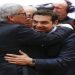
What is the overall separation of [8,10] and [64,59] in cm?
61

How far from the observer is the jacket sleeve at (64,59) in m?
2.56

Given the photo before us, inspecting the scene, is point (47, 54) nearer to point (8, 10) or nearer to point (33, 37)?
point (33, 37)

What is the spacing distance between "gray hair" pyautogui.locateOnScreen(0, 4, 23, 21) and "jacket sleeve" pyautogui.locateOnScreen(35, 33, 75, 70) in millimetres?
446

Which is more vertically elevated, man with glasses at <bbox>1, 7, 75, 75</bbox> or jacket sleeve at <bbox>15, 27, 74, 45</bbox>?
jacket sleeve at <bbox>15, 27, 74, 45</bbox>

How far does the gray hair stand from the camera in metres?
2.55

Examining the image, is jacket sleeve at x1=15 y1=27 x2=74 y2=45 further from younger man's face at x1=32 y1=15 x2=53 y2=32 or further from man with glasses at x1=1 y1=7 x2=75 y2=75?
younger man's face at x1=32 y1=15 x2=53 y2=32

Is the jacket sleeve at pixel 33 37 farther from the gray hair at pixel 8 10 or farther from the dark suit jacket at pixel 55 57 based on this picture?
the gray hair at pixel 8 10

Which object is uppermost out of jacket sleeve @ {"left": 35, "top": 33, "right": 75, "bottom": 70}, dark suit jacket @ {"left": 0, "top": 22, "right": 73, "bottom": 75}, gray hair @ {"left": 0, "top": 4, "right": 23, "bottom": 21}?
gray hair @ {"left": 0, "top": 4, "right": 23, "bottom": 21}

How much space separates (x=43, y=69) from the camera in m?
2.56

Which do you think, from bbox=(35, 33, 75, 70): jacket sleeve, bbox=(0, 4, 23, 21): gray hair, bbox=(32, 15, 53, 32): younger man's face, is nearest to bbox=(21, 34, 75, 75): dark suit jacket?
bbox=(35, 33, 75, 70): jacket sleeve

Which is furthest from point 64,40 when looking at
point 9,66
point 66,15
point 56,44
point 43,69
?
point 66,15

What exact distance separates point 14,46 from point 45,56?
29 cm

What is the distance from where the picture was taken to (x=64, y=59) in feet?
8.51

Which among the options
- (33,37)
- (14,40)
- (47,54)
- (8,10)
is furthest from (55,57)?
(8,10)
